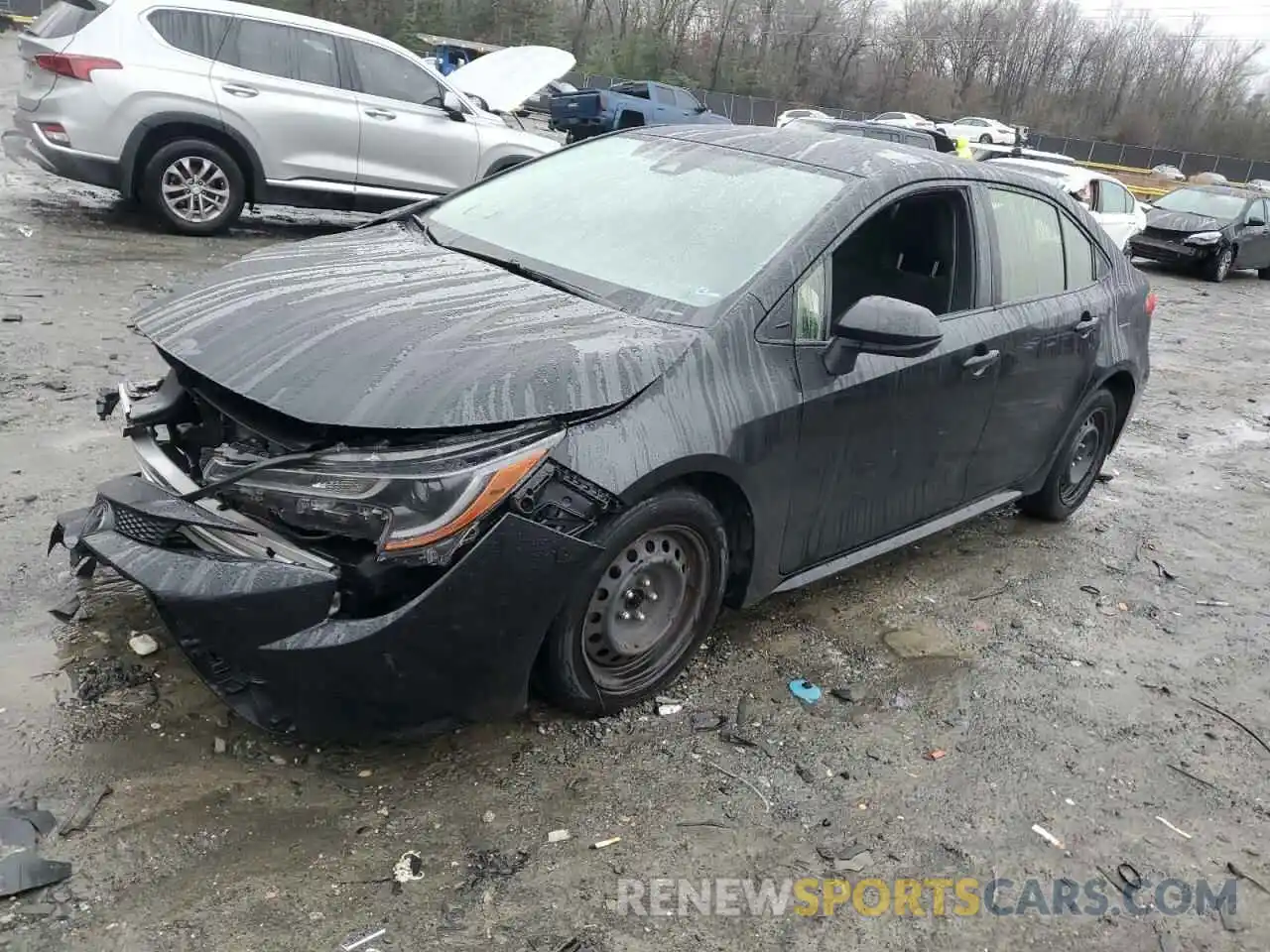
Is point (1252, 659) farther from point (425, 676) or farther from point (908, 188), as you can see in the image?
point (425, 676)

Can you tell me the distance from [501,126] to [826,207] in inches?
280

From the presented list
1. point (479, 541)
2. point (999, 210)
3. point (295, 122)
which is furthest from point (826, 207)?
point (295, 122)

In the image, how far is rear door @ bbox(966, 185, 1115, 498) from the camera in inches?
164

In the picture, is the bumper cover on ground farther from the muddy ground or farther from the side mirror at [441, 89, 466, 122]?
the side mirror at [441, 89, 466, 122]

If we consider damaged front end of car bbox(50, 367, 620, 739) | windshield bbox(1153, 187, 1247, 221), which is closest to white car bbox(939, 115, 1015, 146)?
windshield bbox(1153, 187, 1247, 221)

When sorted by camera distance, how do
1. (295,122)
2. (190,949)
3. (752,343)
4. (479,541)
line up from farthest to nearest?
(295,122) < (752,343) < (479,541) < (190,949)

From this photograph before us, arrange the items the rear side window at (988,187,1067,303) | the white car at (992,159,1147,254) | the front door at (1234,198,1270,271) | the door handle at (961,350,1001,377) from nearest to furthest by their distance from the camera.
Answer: the door handle at (961,350,1001,377)
the rear side window at (988,187,1067,303)
the white car at (992,159,1147,254)
the front door at (1234,198,1270,271)

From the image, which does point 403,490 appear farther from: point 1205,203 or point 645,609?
point 1205,203

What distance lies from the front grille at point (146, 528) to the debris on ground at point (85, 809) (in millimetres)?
646

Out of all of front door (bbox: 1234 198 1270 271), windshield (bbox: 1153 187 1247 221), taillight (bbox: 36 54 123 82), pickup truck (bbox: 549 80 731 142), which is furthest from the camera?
pickup truck (bbox: 549 80 731 142)

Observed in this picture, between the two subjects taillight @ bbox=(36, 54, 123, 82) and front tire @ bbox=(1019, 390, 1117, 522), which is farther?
taillight @ bbox=(36, 54, 123, 82)

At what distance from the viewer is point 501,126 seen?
32.3ft

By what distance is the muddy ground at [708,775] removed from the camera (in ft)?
7.89

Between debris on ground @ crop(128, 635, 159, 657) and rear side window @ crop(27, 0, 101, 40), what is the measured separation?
21.8ft
